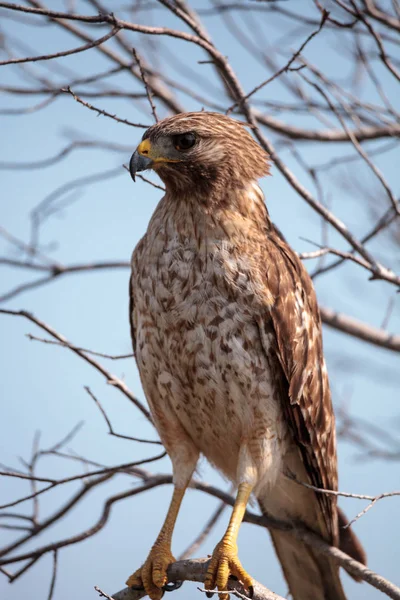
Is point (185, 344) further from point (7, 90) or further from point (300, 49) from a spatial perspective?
point (7, 90)

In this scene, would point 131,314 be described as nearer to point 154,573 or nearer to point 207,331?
point 207,331

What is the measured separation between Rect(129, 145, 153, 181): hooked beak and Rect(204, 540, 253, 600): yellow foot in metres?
1.59

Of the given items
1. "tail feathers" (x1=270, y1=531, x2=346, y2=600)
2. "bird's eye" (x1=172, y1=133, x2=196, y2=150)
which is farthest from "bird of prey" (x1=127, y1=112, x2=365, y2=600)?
"tail feathers" (x1=270, y1=531, x2=346, y2=600)

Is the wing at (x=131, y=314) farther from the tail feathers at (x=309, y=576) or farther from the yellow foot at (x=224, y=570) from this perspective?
the tail feathers at (x=309, y=576)

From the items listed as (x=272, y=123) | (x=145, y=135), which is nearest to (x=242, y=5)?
(x=272, y=123)

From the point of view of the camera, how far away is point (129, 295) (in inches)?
146

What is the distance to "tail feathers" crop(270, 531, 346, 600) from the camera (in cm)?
394

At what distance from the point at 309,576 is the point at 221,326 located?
1516mm

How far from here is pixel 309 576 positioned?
394cm

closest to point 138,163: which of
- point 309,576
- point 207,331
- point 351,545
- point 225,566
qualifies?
point 207,331

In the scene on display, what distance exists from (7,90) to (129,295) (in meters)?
2.17

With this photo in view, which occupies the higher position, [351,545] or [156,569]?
[351,545]

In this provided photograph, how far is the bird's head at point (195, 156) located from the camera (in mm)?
3342

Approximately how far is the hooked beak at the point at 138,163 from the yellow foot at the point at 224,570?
1592 millimetres
